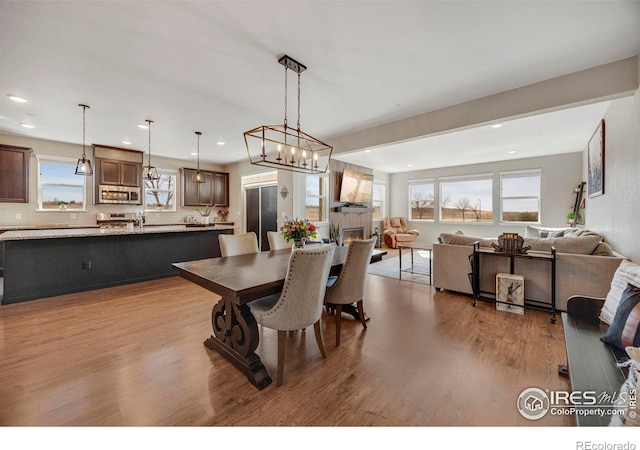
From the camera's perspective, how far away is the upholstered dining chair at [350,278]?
7.98 ft

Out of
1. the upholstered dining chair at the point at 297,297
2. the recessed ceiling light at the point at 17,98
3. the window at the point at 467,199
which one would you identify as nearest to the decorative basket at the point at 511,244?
→ the upholstered dining chair at the point at 297,297

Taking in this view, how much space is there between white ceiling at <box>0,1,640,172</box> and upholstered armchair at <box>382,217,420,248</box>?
4748 mm

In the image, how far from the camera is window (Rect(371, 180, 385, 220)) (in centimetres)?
929

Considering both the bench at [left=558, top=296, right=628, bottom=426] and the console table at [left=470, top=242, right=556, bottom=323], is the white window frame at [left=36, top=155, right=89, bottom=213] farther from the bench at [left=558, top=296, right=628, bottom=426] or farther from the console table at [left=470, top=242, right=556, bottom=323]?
the bench at [left=558, top=296, right=628, bottom=426]

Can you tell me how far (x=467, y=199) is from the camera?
8.19 meters

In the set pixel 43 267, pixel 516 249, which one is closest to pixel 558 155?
pixel 516 249

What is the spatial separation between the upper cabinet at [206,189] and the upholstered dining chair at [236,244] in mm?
4726

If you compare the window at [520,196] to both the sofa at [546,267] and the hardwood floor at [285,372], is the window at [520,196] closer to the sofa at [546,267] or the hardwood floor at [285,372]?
the sofa at [546,267]

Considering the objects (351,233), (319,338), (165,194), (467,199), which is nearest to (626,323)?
(319,338)

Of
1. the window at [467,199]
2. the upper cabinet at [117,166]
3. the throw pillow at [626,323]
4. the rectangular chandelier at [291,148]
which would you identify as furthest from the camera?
the window at [467,199]

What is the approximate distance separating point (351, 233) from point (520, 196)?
15.9 feet

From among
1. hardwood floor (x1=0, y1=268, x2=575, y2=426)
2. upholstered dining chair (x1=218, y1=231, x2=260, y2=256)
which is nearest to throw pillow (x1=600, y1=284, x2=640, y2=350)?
hardwood floor (x1=0, y1=268, x2=575, y2=426)

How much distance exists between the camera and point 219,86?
3094 millimetres

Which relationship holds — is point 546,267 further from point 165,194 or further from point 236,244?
point 165,194
